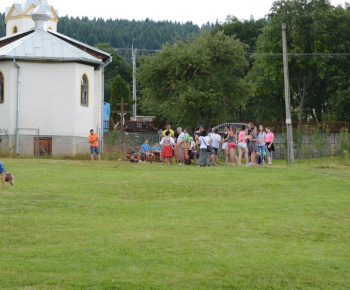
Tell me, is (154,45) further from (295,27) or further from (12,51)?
(12,51)

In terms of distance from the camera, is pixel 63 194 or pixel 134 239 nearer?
pixel 134 239

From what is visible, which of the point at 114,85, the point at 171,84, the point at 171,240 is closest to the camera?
the point at 171,240

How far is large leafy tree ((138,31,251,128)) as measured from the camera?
46281 mm

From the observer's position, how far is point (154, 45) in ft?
559

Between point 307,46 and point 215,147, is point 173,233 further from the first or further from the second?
point 307,46

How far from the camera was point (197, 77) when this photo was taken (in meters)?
47.0

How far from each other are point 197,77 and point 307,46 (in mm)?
13819

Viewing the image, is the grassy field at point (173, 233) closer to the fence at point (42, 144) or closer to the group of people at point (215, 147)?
the group of people at point (215, 147)

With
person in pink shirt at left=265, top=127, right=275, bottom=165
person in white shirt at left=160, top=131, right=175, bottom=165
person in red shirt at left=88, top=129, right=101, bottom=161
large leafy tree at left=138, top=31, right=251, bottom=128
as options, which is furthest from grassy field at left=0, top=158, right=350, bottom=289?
large leafy tree at left=138, top=31, right=251, bottom=128

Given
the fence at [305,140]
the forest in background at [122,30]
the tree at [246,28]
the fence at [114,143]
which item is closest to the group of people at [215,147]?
the fence at [114,143]

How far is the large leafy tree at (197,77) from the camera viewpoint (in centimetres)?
4628

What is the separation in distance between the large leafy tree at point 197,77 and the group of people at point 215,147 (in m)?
13.3

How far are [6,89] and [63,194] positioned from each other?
2209 cm

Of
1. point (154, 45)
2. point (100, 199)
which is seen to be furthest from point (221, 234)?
point (154, 45)
